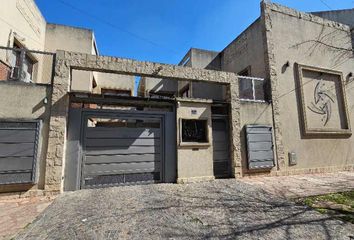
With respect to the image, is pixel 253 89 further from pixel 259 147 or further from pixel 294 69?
pixel 294 69

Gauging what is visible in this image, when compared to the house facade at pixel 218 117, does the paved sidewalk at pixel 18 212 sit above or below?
below

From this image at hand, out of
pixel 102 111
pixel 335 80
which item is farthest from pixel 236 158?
pixel 335 80

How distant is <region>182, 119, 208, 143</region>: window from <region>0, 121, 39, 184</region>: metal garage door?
4.54 meters

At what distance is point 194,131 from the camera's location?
25.4ft

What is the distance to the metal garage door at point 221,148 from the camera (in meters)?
7.81

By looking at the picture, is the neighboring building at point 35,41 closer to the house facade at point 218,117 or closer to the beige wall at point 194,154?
the house facade at point 218,117

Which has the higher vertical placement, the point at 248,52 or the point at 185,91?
the point at 248,52

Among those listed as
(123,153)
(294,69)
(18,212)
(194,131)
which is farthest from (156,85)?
(18,212)

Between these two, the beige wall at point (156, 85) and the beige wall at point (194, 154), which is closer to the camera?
the beige wall at point (194, 154)

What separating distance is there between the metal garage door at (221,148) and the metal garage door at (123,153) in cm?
216

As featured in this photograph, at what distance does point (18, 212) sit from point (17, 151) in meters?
1.72

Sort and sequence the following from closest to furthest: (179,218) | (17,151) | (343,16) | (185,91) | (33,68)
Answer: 1. (179,218)
2. (17,151)
3. (33,68)
4. (185,91)
5. (343,16)

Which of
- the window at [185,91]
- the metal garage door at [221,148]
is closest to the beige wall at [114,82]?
the window at [185,91]

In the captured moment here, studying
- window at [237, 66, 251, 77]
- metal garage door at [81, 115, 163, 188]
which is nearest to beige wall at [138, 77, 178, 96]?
window at [237, 66, 251, 77]
